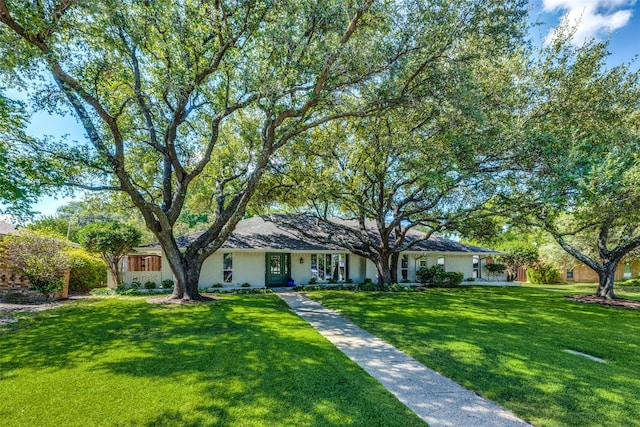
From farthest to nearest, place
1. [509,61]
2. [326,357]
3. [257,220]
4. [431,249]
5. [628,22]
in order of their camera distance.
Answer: [257,220]
[431,249]
[509,61]
[628,22]
[326,357]

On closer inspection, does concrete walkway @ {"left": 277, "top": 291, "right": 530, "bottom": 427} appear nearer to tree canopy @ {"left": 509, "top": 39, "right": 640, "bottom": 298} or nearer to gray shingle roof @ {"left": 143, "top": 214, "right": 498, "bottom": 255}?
tree canopy @ {"left": 509, "top": 39, "right": 640, "bottom": 298}

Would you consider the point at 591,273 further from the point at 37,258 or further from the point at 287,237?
the point at 37,258

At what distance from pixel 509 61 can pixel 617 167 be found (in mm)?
4634

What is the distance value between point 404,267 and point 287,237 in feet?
26.9

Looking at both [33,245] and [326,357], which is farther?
[33,245]

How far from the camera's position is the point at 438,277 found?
20453 millimetres

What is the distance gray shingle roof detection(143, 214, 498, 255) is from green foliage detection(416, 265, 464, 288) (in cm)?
132

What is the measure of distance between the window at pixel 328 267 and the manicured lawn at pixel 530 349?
6.91m

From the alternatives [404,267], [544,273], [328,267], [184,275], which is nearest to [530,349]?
[184,275]

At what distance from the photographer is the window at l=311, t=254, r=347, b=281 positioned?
20.1 metres

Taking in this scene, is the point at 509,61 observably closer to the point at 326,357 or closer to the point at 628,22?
the point at 628,22

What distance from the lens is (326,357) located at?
6188mm

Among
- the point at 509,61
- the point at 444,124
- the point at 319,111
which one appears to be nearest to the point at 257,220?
the point at 319,111

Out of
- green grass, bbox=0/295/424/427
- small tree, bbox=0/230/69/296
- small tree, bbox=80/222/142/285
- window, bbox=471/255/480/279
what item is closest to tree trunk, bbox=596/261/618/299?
window, bbox=471/255/480/279
